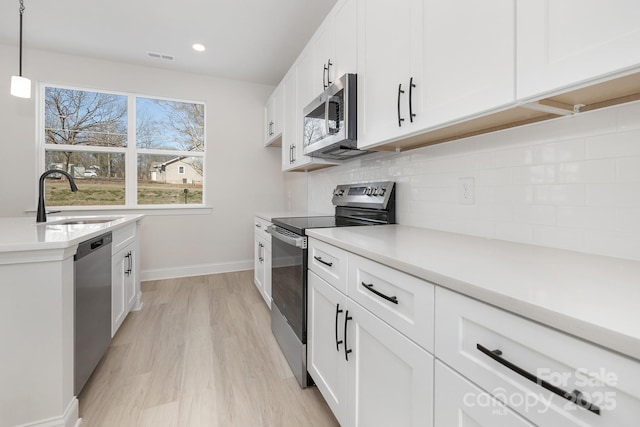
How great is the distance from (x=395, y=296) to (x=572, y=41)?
2.71 ft

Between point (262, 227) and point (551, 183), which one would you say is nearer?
point (551, 183)

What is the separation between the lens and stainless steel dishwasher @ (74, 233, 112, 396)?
1.40 m

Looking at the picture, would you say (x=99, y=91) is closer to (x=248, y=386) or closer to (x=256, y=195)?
(x=256, y=195)

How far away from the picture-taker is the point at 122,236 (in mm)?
2223

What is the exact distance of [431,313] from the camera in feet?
2.47

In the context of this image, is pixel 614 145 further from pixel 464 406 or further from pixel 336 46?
pixel 336 46

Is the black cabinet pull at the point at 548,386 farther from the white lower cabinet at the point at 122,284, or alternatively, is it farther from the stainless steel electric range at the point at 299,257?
the white lower cabinet at the point at 122,284

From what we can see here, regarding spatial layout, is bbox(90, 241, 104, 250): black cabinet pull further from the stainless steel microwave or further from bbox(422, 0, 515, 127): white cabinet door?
bbox(422, 0, 515, 127): white cabinet door

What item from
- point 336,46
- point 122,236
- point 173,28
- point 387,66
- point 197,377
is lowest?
point 197,377

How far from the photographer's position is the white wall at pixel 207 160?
123 inches

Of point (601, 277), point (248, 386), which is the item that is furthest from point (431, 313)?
point (248, 386)

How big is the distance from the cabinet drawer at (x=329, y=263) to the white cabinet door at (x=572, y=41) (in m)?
0.85

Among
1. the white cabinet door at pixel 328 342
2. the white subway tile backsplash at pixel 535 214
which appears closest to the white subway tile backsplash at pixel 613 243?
the white subway tile backsplash at pixel 535 214

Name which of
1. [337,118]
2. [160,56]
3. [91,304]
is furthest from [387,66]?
[160,56]
